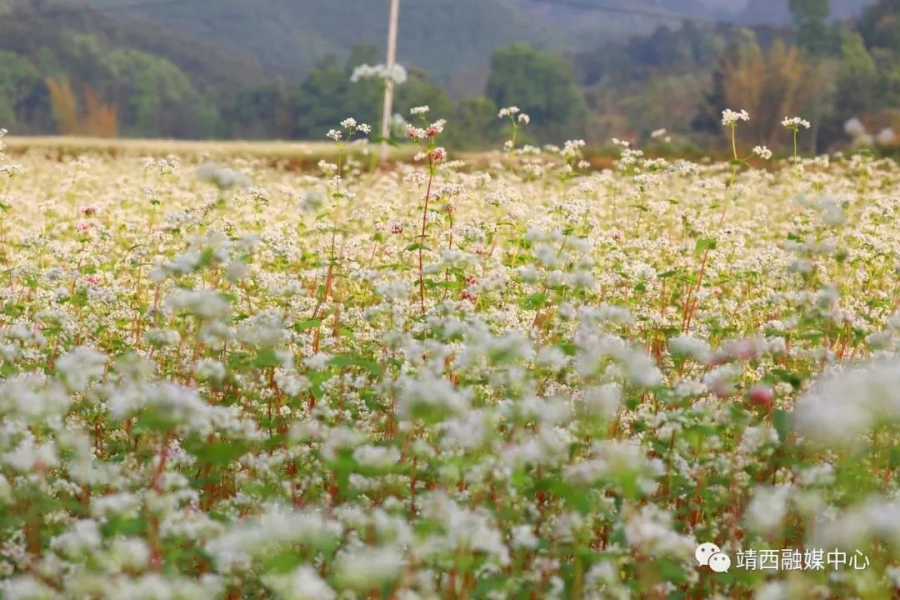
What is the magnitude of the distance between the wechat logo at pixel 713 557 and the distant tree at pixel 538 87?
320ft

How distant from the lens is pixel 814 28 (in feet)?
297

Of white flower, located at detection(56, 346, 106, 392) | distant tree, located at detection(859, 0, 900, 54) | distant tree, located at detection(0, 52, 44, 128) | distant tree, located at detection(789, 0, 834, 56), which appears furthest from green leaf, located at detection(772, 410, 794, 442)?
distant tree, located at detection(0, 52, 44, 128)

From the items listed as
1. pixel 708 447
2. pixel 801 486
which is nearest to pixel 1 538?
pixel 708 447

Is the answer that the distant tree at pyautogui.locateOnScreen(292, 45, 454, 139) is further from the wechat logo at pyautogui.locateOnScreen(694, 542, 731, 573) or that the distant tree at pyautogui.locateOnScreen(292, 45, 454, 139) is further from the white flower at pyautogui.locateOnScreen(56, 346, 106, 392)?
the wechat logo at pyautogui.locateOnScreen(694, 542, 731, 573)

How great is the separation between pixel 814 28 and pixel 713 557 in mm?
94969

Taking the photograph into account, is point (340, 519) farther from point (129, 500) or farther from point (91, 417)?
point (91, 417)

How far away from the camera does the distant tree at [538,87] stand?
340ft

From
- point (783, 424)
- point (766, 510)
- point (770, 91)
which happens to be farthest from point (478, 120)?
point (766, 510)

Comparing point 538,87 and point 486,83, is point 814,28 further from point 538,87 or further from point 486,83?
point 486,83

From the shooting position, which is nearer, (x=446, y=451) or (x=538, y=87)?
(x=446, y=451)

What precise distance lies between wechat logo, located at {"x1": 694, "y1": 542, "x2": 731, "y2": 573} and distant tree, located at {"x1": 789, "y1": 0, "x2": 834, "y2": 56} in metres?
91.5

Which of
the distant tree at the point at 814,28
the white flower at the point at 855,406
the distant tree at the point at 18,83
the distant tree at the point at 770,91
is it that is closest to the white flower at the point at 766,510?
the white flower at the point at 855,406

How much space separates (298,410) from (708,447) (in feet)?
6.74

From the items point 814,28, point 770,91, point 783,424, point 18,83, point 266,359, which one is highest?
point 814,28
